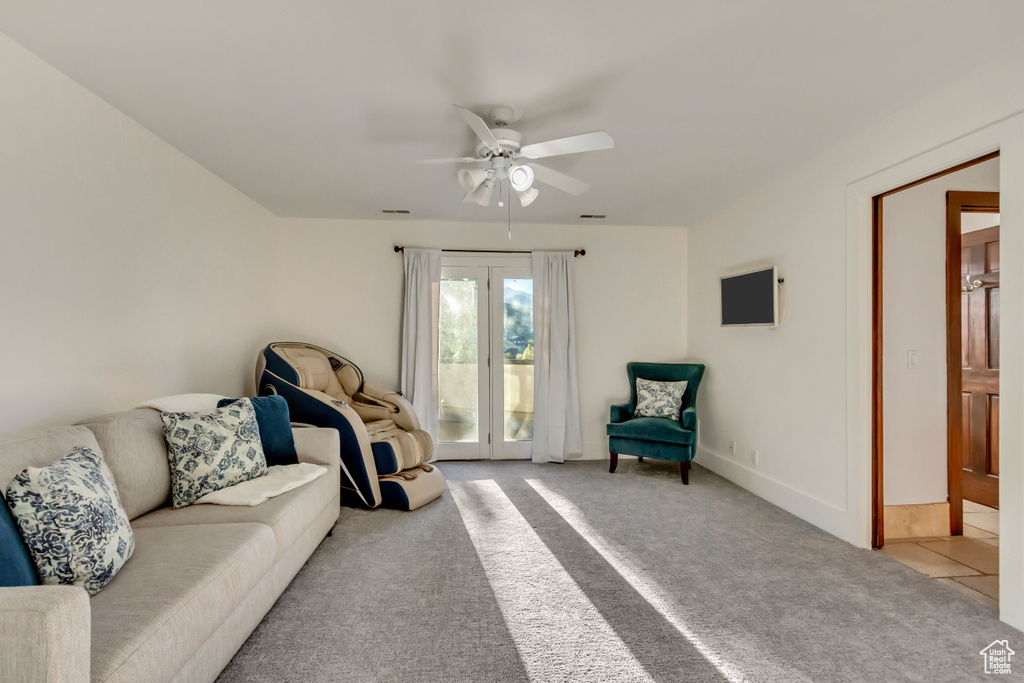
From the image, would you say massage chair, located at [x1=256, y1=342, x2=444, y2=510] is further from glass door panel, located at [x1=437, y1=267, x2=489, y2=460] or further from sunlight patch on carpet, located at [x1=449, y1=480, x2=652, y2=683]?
glass door panel, located at [x1=437, y1=267, x2=489, y2=460]

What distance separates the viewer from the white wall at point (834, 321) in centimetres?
211

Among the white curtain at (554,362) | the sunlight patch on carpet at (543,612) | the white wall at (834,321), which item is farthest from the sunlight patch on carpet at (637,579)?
the white wall at (834,321)

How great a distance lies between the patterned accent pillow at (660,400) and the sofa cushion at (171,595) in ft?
11.3

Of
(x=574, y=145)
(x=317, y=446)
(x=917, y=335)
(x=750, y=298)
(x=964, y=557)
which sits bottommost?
(x=964, y=557)

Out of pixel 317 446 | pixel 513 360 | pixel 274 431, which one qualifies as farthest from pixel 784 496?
pixel 274 431

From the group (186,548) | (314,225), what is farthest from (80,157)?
(314,225)

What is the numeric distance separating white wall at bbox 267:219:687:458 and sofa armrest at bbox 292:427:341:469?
1.92m

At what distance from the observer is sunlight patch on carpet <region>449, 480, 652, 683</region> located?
6.02 ft

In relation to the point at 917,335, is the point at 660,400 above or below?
below

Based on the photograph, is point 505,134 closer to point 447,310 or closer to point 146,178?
point 146,178

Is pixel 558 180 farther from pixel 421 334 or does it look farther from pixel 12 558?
pixel 12 558

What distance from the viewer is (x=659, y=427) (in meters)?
4.29

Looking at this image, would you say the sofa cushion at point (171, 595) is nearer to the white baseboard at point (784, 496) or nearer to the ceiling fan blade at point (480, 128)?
the ceiling fan blade at point (480, 128)

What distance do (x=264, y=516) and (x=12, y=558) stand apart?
885 millimetres
